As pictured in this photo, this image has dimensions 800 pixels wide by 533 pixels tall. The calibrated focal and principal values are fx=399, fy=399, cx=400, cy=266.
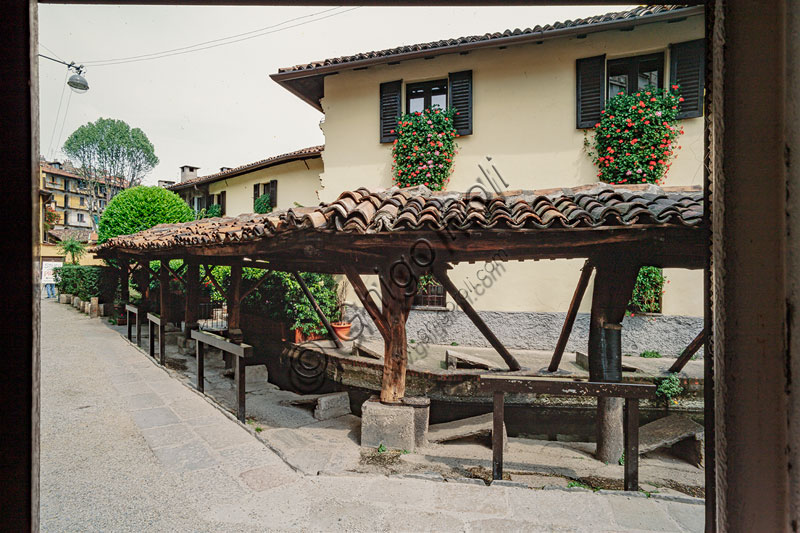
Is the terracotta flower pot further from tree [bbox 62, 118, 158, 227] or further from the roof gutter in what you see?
tree [bbox 62, 118, 158, 227]

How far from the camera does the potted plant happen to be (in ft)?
28.6

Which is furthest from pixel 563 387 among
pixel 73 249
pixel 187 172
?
pixel 187 172

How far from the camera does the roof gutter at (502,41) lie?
6.74 meters

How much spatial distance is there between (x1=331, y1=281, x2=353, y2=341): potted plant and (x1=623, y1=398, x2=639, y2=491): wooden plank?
6163 mm

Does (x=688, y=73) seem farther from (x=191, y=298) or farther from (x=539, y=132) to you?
(x=191, y=298)

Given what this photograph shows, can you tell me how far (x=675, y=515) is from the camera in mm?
2467

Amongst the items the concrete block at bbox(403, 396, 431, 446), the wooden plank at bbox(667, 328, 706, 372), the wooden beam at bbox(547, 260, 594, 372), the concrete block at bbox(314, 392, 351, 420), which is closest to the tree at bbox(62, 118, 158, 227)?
the concrete block at bbox(314, 392, 351, 420)

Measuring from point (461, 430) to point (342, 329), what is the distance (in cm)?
440

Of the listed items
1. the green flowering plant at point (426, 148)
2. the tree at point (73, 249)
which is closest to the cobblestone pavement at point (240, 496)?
the green flowering plant at point (426, 148)

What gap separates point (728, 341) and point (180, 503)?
2.98m

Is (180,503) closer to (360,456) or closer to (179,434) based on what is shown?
(179,434)

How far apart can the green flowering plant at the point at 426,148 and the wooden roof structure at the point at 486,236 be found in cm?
415

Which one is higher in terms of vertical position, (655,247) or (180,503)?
(655,247)
